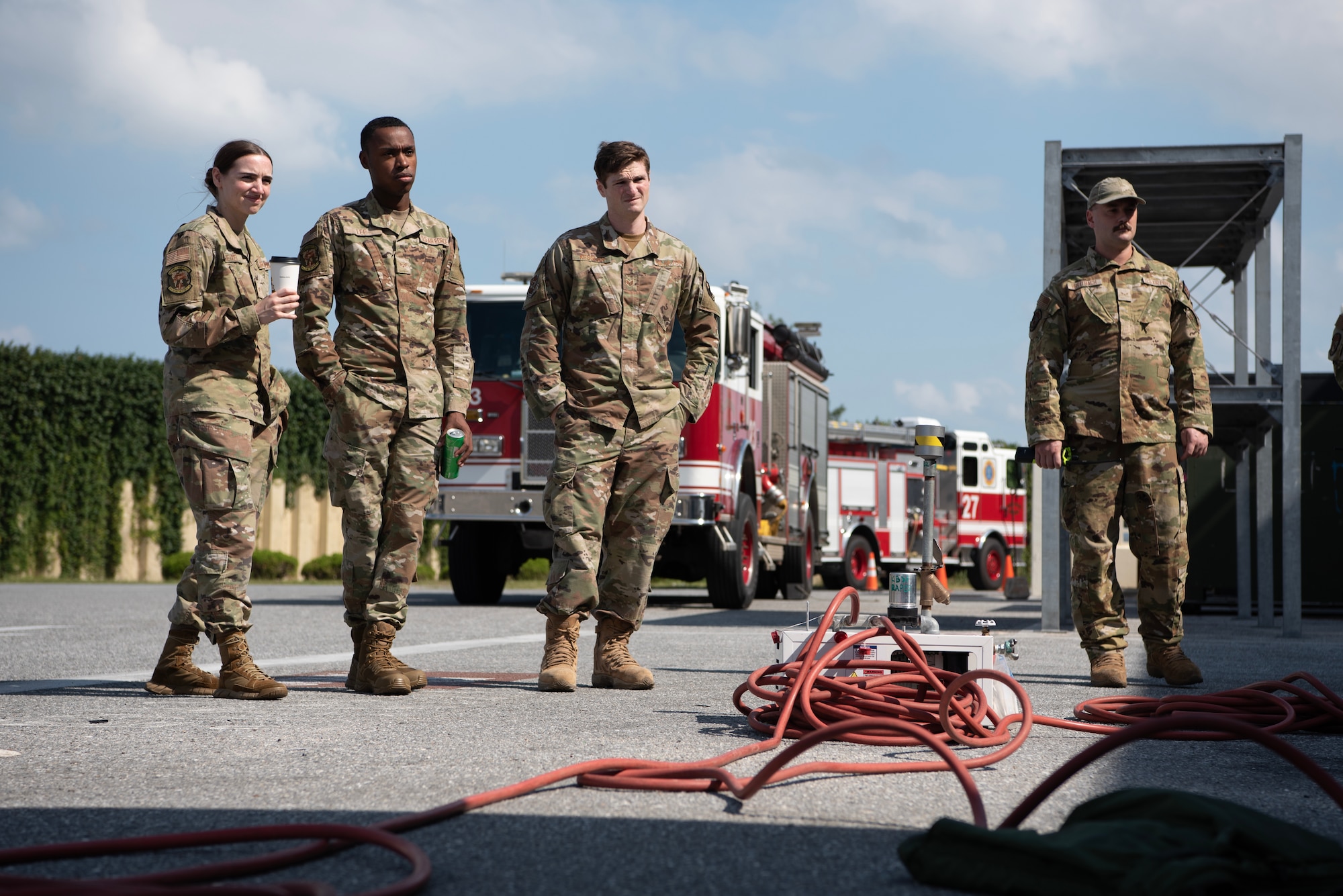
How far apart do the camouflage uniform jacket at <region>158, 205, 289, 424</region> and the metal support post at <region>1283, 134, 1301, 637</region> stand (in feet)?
22.3

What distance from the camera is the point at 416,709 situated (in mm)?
4547

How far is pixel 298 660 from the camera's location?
22.2 feet

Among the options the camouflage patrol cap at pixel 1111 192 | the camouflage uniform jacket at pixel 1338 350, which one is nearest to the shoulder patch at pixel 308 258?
the camouflage patrol cap at pixel 1111 192

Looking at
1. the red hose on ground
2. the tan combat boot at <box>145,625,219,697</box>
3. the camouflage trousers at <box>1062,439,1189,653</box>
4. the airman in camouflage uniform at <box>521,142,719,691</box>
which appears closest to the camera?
the red hose on ground

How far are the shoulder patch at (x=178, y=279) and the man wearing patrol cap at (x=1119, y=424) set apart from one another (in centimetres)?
326

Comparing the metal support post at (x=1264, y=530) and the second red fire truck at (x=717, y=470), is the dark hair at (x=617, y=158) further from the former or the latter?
the metal support post at (x=1264, y=530)

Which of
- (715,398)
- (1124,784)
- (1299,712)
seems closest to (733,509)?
(715,398)

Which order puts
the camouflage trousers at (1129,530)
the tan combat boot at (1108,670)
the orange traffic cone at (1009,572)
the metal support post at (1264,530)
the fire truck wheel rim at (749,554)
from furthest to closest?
the orange traffic cone at (1009,572) → the fire truck wheel rim at (749,554) → the metal support post at (1264,530) → the camouflage trousers at (1129,530) → the tan combat boot at (1108,670)

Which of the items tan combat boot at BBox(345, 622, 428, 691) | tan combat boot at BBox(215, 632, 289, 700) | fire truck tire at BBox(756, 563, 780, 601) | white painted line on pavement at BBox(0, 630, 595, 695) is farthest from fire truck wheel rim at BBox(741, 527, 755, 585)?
tan combat boot at BBox(215, 632, 289, 700)

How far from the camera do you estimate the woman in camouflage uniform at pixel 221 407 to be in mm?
4805

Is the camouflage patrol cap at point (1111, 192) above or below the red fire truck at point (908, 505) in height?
above

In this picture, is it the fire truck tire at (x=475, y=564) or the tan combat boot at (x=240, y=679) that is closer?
the tan combat boot at (x=240, y=679)

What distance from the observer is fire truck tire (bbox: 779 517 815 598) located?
1614cm

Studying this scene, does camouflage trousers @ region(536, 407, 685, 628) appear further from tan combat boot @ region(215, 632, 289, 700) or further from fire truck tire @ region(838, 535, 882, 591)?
fire truck tire @ region(838, 535, 882, 591)
